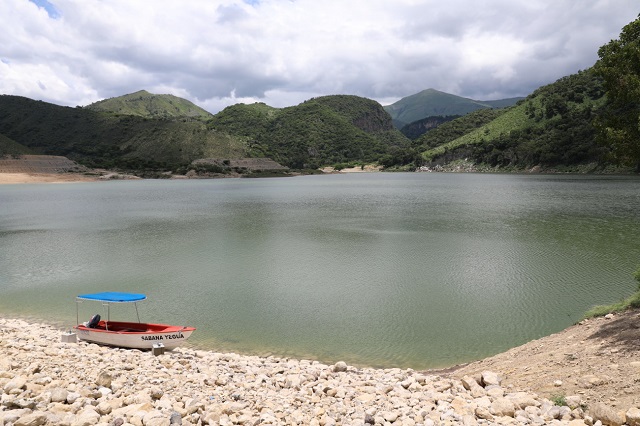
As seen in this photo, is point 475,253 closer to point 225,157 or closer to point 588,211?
point 588,211

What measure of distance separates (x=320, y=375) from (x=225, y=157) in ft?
642

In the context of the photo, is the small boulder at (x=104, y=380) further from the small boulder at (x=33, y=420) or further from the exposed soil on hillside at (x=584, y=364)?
the exposed soil on hillside at (x=584, y=364)

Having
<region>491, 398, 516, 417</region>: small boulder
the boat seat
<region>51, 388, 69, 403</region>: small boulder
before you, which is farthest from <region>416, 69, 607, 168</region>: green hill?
<region>51, 388, 69, 403</region>: small boulder

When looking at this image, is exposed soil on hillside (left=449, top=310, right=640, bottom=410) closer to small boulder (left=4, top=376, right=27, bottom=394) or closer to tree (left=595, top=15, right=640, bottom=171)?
tree (left=595, top=15, right=640, bottom=171)

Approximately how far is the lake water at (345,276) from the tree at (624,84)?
750 centimetres

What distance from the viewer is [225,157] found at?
655 ft

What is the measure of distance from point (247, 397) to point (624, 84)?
1600 centimetres

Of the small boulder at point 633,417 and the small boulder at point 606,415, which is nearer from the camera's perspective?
the small boulder at point 633,417

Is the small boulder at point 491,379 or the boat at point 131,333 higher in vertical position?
the small boulder at point 491,379

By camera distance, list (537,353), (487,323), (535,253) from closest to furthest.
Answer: (537,353), (487,323), (535,253)

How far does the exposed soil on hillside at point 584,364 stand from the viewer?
29.2 ft

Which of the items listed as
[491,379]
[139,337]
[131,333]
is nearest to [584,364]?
Answer: [491,379]

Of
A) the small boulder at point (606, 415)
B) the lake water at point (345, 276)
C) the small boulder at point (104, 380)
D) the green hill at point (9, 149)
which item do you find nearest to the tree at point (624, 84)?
the lake water at point (345, 276)

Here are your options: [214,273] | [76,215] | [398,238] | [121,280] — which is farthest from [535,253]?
[76,215]
